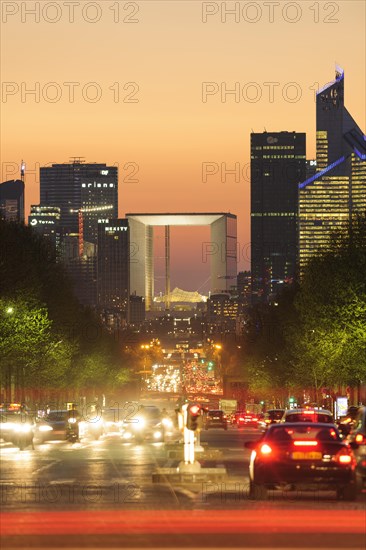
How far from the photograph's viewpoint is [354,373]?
106 meters

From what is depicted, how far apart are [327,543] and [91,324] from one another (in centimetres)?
14002

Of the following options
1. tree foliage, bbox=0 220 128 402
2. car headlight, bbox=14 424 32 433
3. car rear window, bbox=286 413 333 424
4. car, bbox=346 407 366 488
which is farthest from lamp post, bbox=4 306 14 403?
car, bbox=346 407 366 488

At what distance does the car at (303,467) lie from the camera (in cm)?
2906

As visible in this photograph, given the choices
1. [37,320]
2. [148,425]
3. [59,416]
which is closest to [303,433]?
[148,425]

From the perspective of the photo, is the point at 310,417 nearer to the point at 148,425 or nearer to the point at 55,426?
the point at 148,425

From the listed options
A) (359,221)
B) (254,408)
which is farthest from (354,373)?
(254,408)

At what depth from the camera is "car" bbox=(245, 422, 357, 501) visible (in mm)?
29062

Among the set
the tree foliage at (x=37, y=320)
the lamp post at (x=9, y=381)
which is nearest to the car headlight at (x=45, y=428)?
the lamp post at (x=9, y=381)

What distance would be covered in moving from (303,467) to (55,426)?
45838 millimetres

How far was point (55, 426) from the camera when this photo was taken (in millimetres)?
73938

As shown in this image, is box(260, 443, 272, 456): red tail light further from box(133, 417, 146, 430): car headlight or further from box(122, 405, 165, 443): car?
box(133, 417, 146, 430): car headlight

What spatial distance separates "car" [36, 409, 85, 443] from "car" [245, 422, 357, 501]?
143 ft

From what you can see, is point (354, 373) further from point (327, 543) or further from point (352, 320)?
point (327, 543)

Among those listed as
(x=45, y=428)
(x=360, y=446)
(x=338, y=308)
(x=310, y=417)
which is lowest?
(x=45, y=428)
